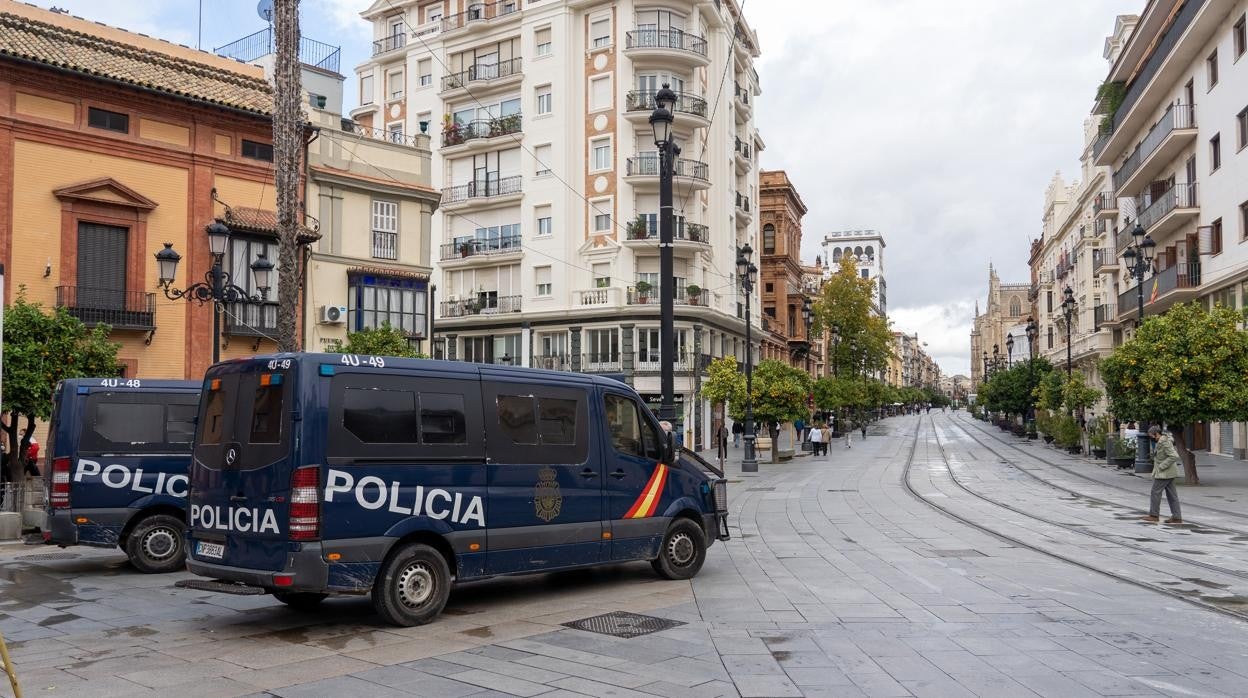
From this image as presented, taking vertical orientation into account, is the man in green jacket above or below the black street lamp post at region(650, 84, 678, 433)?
below

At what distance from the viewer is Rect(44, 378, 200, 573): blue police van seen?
12070mm

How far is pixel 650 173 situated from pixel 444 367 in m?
37.7

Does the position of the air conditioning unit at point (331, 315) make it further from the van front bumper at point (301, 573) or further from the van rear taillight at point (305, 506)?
the van rear taillight at point (305, 506)

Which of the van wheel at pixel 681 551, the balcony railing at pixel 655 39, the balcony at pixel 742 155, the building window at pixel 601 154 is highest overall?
the balcony railing at pixel 655 39

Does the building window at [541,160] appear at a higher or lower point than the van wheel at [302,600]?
higher

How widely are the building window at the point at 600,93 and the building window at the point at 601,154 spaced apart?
167 cm

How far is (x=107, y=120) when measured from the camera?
2278 cm

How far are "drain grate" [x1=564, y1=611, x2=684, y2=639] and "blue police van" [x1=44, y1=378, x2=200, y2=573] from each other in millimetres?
6580

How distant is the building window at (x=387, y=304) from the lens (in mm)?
28828

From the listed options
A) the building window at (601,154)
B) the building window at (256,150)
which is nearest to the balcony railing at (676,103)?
the building window at (601,154)

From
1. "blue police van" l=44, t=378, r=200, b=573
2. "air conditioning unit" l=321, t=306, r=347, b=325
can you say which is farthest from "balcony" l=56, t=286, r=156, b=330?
"blue police van" l=44, t=378, r=200, b=573

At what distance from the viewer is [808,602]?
31.2 ft

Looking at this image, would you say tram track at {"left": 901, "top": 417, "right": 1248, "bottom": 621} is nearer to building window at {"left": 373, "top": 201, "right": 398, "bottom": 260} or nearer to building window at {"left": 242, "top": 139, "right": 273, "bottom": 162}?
building window at {"left": 373, "top": 201, "right": 398, "bottom": 260}

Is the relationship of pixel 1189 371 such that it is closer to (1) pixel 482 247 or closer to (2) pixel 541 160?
(2) pixel 541 160
